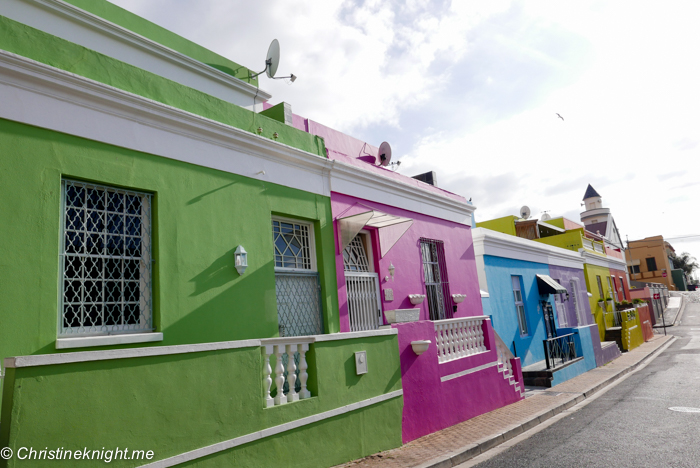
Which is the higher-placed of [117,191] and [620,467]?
[117,191]

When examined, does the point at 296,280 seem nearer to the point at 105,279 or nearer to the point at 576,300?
the point at 105,279

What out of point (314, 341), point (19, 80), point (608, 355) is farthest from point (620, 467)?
point (608, 355)

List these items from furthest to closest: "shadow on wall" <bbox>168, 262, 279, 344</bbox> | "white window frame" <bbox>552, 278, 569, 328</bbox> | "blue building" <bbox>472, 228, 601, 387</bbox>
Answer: "white window frame" <bbox>552, 278, 569, 328</bbox>, "blue building" <bbox>472, 228, 601, 387</bbox>, "shadow on wall" <bbox>168, 262, 279, 344</bbox>

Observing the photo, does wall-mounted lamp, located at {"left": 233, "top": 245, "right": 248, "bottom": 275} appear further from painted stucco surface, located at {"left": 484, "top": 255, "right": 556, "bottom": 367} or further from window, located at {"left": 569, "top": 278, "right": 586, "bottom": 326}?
window, located at {"left": 569, "top": 278, "right": 586, "bottom": 326}

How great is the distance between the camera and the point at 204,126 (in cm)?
609

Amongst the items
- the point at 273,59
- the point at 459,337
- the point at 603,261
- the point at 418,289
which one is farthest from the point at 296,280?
the point at 603,261

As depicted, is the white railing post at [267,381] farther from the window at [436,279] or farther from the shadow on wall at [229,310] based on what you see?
the window at [436,279]

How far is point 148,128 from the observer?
18.2 ft

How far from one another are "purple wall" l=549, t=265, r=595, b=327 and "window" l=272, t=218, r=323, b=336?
1280cm

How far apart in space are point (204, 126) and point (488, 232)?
9.61m

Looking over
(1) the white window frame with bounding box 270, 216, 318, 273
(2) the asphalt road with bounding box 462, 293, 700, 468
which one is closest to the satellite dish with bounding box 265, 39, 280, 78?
(1) the white window frame with bounding box 270, 216, 318, 273

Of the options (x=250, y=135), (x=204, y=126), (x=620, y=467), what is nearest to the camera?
(x=620, y=467)

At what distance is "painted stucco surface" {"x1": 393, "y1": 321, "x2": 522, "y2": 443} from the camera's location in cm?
775

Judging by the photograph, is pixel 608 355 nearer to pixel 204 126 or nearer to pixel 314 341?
pixel 314 341
